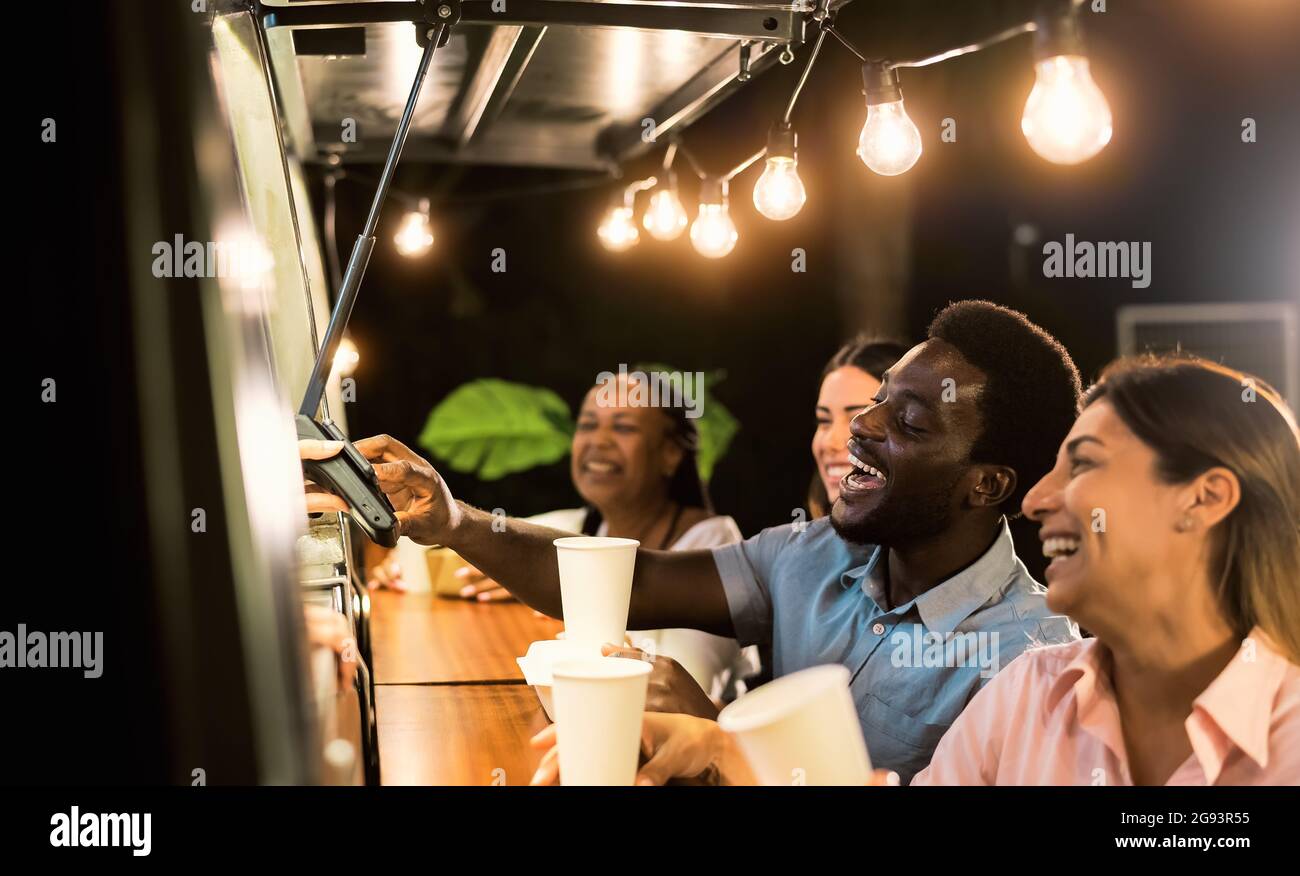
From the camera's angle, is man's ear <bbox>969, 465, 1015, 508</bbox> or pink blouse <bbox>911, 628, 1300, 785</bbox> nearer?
pink blouse <bbox>911, 628, 1300, 785</bbox>

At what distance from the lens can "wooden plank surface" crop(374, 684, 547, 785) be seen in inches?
69.2

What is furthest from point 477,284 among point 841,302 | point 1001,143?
point 1001,143

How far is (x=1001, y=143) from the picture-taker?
6.20 metres

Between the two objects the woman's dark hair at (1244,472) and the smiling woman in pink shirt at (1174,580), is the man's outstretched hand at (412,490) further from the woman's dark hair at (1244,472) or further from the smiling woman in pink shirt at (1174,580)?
the woman's dark hair at (1244,472)

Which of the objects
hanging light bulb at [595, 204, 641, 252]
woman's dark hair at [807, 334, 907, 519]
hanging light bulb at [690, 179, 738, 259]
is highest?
hanging light bulb at [595, 204, 641, 252]

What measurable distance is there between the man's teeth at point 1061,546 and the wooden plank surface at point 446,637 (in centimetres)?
120

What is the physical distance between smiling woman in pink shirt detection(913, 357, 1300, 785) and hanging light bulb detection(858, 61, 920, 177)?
577 millimetres

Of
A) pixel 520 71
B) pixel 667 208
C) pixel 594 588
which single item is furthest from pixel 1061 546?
pixel 667 208

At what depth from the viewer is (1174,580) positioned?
1.61 metres

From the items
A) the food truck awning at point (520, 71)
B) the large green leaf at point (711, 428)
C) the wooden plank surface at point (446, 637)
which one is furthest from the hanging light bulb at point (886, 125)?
the large green leaf at point (711, 428)

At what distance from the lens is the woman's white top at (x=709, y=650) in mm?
2900

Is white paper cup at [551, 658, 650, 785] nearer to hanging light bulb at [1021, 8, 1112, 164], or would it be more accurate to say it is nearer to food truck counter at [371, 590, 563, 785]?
food truck counter at [371, 590, 563, 785]

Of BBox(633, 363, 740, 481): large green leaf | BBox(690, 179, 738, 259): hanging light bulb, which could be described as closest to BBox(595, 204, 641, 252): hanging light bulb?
BBox(690, 179, 738, 259): hanging light bulb
